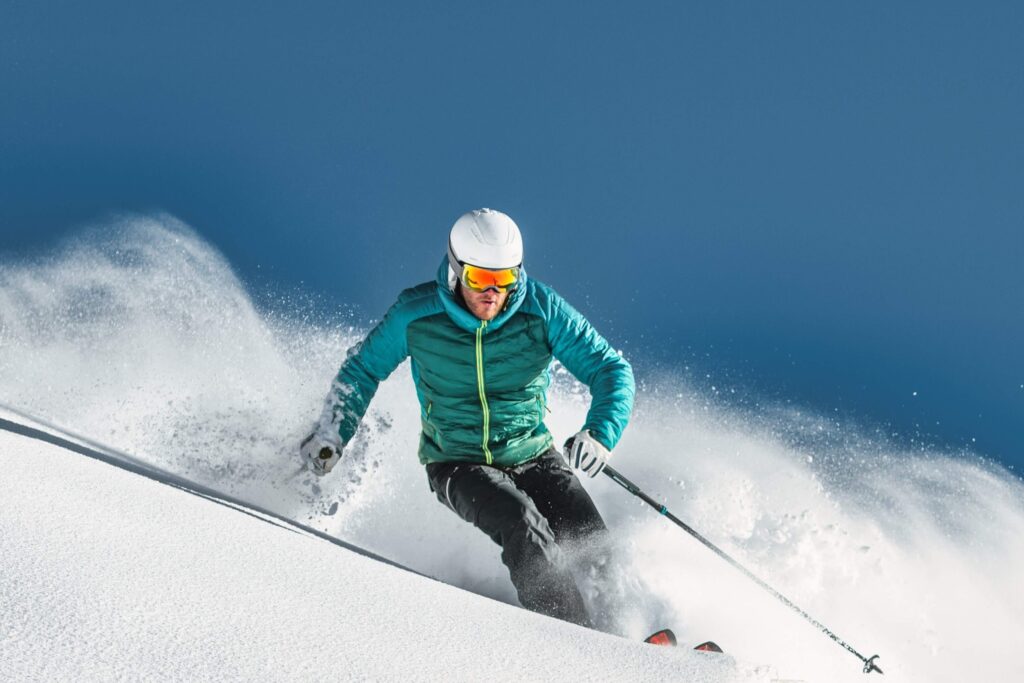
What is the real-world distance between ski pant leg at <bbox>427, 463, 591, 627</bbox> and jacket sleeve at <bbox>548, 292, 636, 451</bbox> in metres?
0.49

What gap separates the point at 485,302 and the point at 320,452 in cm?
97

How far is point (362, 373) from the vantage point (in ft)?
14.5

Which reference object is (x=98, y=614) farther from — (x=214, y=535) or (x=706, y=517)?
(x=706, y=517)

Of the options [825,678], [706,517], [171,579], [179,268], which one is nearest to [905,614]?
[706,517]

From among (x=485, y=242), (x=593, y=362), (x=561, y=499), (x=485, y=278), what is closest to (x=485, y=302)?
(x=485, y=278)

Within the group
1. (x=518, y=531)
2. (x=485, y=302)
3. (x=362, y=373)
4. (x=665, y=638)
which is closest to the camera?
(x=665, y=638)

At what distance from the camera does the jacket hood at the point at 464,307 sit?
4023 millimetres

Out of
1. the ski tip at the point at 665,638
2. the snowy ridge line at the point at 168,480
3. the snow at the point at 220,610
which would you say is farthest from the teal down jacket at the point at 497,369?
the snow at the point at 220,610

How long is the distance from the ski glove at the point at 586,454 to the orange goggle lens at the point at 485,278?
26.6 inches

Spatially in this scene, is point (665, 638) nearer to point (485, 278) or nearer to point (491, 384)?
point (491, 384)

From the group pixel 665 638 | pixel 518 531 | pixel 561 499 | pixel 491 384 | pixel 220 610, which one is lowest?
pixel 220 610

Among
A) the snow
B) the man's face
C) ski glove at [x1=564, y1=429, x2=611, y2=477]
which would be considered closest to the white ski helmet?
the man's face

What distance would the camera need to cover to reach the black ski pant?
3.48m

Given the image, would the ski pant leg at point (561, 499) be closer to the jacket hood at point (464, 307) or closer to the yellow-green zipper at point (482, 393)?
the yellow-green zipper at point (482, 393)
